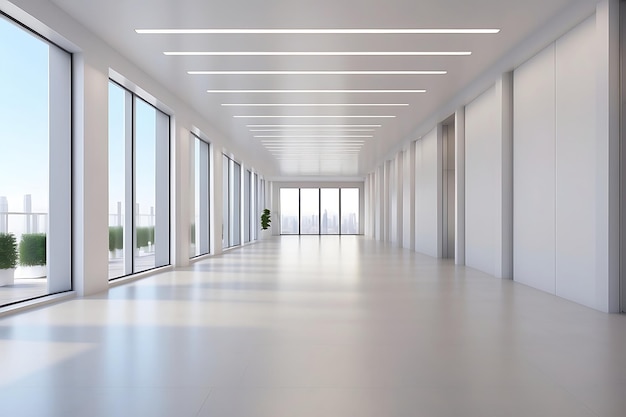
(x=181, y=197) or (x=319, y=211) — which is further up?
(x=181, y=197)

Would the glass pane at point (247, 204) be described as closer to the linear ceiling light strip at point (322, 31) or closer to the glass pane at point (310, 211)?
the glass pane at point (310, 211)

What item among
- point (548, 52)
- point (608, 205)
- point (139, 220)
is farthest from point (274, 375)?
point (139, 220)

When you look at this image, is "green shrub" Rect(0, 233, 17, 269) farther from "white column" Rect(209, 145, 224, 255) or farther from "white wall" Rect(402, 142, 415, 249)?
"white wall" Rect(402, 142, 415, 249)

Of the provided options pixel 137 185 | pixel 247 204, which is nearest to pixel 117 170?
pixel 137 185

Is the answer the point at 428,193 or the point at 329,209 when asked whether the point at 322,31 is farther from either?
the point at 329,209

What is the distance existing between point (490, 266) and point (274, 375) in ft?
33.3

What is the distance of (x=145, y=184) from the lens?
13859 mm

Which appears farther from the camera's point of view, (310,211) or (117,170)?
(310,211)

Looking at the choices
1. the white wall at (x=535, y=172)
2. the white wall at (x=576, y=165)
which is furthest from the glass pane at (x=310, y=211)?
the white wall at (x=576, y=165)

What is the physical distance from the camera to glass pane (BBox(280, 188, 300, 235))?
48844 millimetres

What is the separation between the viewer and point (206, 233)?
2100 centimetres

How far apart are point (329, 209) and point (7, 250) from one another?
1544 inches

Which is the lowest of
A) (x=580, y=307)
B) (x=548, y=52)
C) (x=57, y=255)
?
(x=580, y=307)

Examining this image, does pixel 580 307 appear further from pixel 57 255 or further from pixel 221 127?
pixel 221 127
